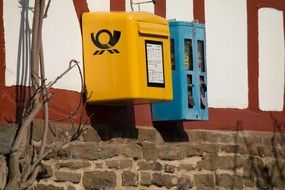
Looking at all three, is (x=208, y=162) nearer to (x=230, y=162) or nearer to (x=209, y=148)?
(x=209, y=148)

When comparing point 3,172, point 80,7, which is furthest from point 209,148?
point 3,172

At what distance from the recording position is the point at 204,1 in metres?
6.98

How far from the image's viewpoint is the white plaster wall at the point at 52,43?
17.6ft

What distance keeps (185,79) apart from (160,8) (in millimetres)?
714

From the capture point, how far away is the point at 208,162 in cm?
680

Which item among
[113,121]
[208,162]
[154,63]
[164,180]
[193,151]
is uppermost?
[154,63]

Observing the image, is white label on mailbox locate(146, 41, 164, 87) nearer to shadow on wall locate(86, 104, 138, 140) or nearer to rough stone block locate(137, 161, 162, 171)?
shadow on wall locate(86, 104, 138, 140)

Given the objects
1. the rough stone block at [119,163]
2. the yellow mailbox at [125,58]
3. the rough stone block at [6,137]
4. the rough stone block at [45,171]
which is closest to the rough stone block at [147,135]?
the rough stone block at [119,163]

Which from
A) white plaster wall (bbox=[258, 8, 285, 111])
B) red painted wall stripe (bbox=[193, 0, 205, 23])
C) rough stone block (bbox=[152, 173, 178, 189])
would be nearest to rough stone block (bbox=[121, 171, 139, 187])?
rough stone block (bbox=[152, 173, 178, 189])

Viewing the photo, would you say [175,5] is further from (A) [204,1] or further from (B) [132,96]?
(B) [132,96]

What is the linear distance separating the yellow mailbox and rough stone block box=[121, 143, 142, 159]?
0.45m

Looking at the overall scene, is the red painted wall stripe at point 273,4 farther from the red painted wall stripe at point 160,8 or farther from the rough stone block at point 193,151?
the rough stone block at point 193,151

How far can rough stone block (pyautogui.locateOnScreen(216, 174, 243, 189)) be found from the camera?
6887 mm

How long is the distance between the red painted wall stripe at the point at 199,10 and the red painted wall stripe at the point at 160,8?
391 millimetres
